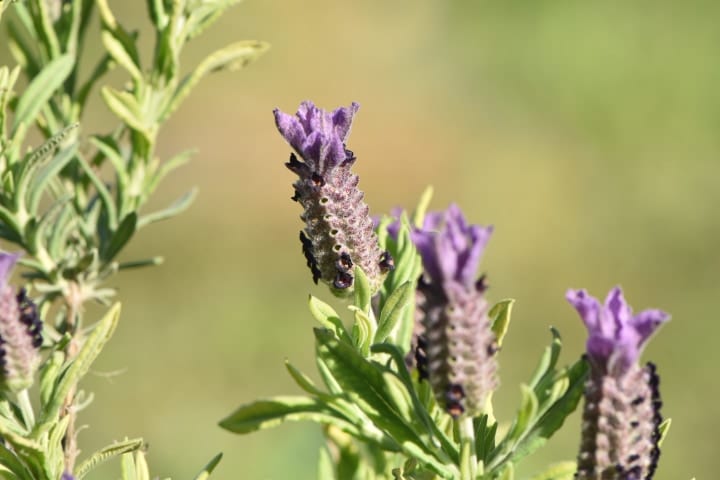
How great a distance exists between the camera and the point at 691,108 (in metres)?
6.55

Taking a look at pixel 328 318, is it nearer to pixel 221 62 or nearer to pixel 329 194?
pixel 329 194

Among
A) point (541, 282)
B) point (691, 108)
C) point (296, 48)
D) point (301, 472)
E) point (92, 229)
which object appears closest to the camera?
point (92, 229)

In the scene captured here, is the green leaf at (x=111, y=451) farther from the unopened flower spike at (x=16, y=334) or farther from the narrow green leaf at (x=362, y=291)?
the narrow green leaf at (x=362, y=291)

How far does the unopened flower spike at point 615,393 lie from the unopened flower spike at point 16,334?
440 millimetres

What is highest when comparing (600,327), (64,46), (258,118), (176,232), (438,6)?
(438,6)

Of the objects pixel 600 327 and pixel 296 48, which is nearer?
pixel 600 327

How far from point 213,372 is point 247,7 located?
3128 mm

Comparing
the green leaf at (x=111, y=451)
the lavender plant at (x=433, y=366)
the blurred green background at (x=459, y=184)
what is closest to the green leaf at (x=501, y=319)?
the lavender plant at (x=433, y=366)

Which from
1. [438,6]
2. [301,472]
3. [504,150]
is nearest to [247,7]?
Result: [438,6]

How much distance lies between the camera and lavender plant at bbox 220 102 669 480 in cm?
76

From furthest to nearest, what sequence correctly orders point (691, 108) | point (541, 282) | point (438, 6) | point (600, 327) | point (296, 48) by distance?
point (438, 6)
point (296, 48)
point (691, 108)
point (541, 282)
point (600, 327)

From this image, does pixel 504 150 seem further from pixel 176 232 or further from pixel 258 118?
pixel 176 232

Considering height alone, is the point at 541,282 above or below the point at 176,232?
above

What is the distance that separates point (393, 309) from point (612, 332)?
214mm
